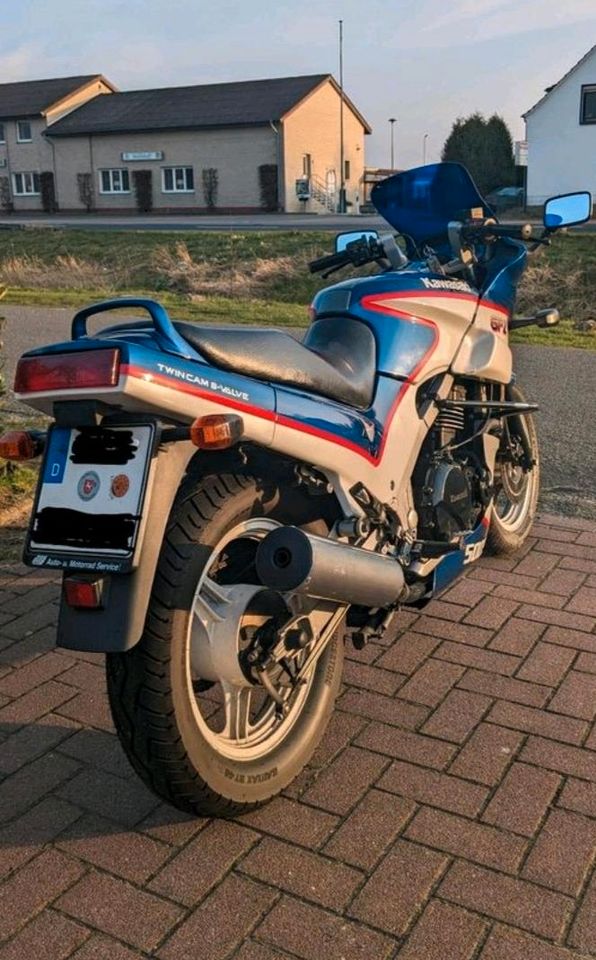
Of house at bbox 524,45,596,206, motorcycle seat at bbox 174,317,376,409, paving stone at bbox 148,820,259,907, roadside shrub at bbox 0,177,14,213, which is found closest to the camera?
paving stone at bbox 148,820,259,907

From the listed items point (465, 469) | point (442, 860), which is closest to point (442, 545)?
point (465, 469)

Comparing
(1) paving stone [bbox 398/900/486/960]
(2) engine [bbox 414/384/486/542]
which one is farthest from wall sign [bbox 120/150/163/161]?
(1) paving stone [bbox 398/900/486/960]

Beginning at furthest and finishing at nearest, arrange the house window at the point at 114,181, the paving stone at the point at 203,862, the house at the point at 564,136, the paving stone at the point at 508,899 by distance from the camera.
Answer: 1. the house window at the point at 114,181
2. the house at the point at 564,136
3. the paving stone at the point at 203,862
4. the paving stone at the point at 508,899

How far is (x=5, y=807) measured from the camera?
9.56 feet

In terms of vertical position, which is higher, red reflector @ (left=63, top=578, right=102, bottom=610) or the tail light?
the tail light

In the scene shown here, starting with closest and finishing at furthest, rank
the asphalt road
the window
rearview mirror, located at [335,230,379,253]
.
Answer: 1. rearview mirror, located at [335,230,379,253]
2. the asphalt road
3. the window

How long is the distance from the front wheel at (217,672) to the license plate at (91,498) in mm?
165

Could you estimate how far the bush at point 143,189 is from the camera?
51656 mm

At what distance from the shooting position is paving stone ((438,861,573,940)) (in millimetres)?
2436

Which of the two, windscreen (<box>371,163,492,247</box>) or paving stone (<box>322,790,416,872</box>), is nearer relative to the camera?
paving stone (<box>322,790,416,872</box>)

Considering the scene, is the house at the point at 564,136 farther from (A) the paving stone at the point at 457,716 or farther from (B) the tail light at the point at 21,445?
(B) the tail light at the point at 21,445

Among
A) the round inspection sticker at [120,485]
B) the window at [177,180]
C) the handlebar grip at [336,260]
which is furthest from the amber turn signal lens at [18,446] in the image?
the window at [177,180]

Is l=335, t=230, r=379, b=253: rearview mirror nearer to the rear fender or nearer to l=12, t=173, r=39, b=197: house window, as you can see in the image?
the rear fender

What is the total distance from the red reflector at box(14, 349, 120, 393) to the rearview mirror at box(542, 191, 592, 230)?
2.49m
